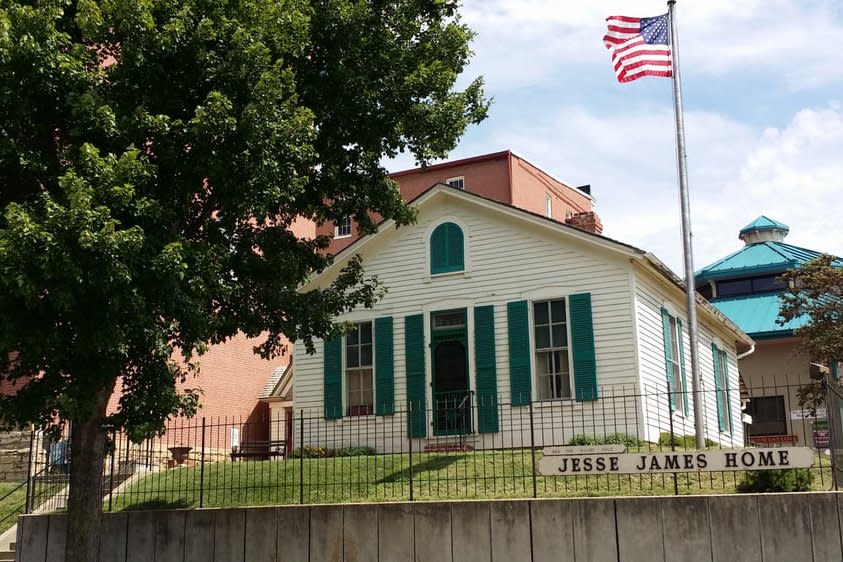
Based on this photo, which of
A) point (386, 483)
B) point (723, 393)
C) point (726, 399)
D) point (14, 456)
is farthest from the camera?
point (726, 399)

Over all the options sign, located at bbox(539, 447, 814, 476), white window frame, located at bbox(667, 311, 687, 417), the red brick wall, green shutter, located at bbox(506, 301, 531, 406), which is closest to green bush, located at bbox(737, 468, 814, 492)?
sign, located at bbox(539, 447, 814, 476)

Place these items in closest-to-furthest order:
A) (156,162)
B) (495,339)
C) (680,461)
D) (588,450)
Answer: (156,162)
(680,461)
(588,450)
(495,339)

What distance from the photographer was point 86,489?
13.1m

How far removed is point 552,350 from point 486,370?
58.6 inches

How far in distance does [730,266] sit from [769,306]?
10.4 feet

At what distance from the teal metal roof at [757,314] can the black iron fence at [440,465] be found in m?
13.5

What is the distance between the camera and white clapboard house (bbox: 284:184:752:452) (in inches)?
748

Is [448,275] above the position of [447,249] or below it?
below

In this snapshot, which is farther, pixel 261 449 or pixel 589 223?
pixel 261 449

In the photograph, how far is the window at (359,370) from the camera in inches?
836

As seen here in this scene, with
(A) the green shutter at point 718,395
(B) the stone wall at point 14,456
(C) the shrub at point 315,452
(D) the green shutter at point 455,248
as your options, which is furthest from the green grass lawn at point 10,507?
(A) the green shutter at point 718,395

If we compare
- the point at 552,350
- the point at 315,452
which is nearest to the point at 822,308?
the point at 552,350

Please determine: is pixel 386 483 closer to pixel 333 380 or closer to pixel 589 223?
pixel 333 380

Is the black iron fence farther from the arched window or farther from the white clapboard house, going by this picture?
the arched window
